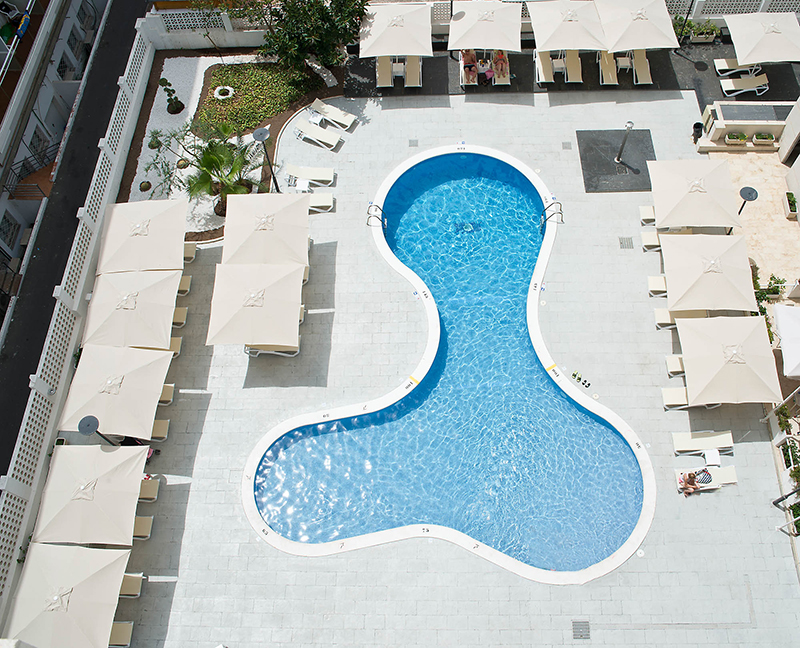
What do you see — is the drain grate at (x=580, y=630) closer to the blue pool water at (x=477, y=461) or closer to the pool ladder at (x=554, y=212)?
the blue pool water at (x=477, y=461)

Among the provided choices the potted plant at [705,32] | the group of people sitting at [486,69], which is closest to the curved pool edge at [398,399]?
the group of people sitting at [486,69]

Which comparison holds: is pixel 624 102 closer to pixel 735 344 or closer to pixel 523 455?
pixel 735 344

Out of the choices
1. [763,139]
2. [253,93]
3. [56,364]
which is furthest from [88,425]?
[763,139]

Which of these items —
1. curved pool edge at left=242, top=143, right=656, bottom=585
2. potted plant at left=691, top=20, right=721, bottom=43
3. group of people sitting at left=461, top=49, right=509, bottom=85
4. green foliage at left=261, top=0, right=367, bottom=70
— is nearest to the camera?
curved pool edge at left=242, top=143, right=656, bottom=585

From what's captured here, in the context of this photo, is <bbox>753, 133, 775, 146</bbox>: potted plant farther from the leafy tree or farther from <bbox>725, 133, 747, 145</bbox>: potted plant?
the leafy tree

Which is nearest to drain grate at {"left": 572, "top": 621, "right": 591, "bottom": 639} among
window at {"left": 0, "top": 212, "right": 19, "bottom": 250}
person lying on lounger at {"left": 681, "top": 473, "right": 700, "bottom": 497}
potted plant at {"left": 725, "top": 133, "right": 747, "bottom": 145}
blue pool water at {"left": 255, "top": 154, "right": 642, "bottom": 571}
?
blue pool water at {"left": 255, "top": 154, "right": 642, "bottom": 571}
